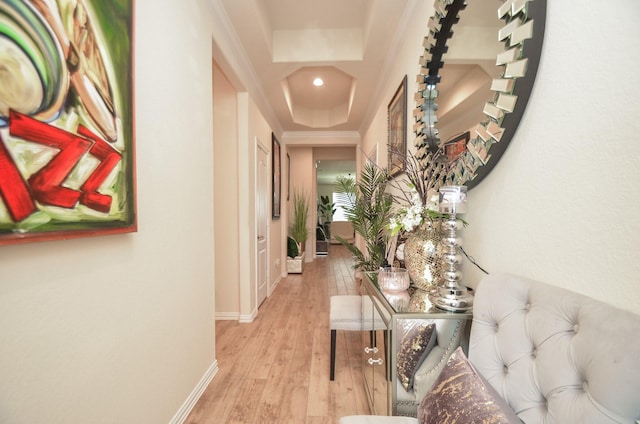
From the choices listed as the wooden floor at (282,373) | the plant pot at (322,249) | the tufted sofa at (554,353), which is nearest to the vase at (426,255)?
the tufted sofa at (554,353)

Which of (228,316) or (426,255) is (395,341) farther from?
(228,316)

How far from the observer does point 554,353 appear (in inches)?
25.7

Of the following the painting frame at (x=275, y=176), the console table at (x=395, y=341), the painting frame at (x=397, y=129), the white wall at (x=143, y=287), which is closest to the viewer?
the white wall at (x=143, y=287)

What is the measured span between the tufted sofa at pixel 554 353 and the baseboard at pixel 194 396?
3.77 ft

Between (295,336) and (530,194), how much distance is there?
2.44 meters

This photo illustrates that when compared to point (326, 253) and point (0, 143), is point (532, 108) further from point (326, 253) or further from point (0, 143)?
point (326, 253)

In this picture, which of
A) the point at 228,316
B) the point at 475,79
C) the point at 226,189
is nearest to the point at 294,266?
the point at 228,316

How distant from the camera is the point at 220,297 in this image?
123 inches

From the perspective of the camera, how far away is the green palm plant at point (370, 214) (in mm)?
2344

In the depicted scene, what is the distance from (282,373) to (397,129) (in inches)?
88.2

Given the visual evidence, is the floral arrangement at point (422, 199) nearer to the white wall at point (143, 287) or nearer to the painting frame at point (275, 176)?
the white wall at point (143, 287)

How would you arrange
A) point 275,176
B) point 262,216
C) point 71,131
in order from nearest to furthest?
point 71,131 → point 262,216 → point 275,176

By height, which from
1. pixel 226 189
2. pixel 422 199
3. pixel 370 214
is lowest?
pixel 370 214

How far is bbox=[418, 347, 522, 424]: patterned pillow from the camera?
0.66 metres
